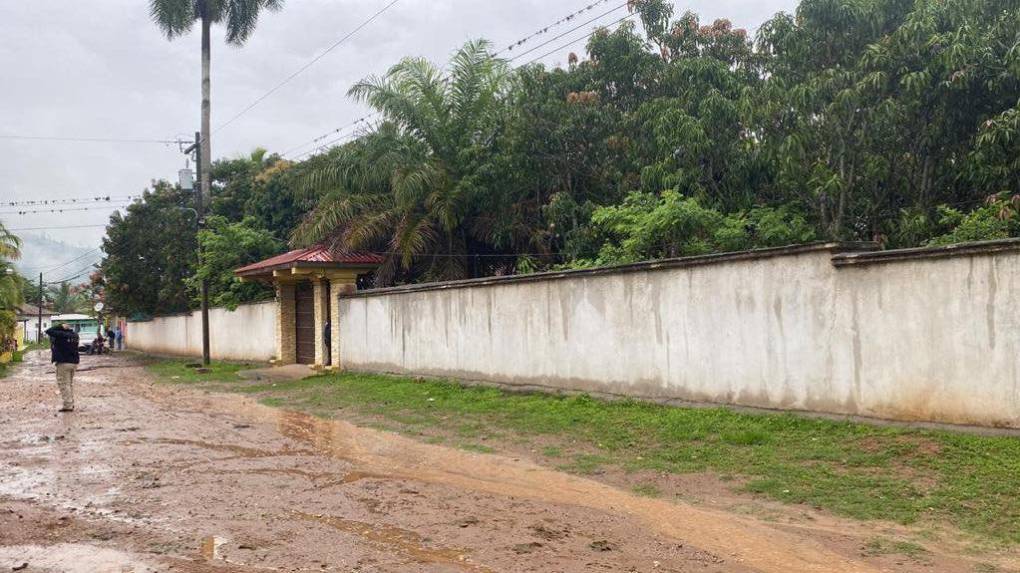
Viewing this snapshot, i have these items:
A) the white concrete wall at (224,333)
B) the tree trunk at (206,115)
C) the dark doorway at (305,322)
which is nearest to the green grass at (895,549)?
the dark doorway at (305,322)

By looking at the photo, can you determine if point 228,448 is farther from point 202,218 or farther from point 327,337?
point 202,218

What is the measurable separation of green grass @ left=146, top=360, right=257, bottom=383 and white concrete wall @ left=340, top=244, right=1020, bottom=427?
9.20 metres

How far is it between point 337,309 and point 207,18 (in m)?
17.2

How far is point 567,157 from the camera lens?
16.8 metres

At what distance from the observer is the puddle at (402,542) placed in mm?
5145

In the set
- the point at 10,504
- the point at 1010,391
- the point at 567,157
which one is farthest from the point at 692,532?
the point at 567,157

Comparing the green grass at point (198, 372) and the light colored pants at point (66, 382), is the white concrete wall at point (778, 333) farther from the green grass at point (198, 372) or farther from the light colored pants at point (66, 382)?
the green grass at point (198, 372)

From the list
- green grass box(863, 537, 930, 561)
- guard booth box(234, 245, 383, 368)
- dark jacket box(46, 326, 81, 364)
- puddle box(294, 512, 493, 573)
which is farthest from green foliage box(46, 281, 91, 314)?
green grass box(863, 537, 930, 561)

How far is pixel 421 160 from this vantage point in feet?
62.3

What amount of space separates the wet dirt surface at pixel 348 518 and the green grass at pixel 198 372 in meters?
10.6

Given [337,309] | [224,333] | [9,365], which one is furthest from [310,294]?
[9,365]

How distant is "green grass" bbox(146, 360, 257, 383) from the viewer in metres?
20.8

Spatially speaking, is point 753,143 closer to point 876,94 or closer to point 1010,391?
point 876,94

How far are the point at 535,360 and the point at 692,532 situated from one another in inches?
288
